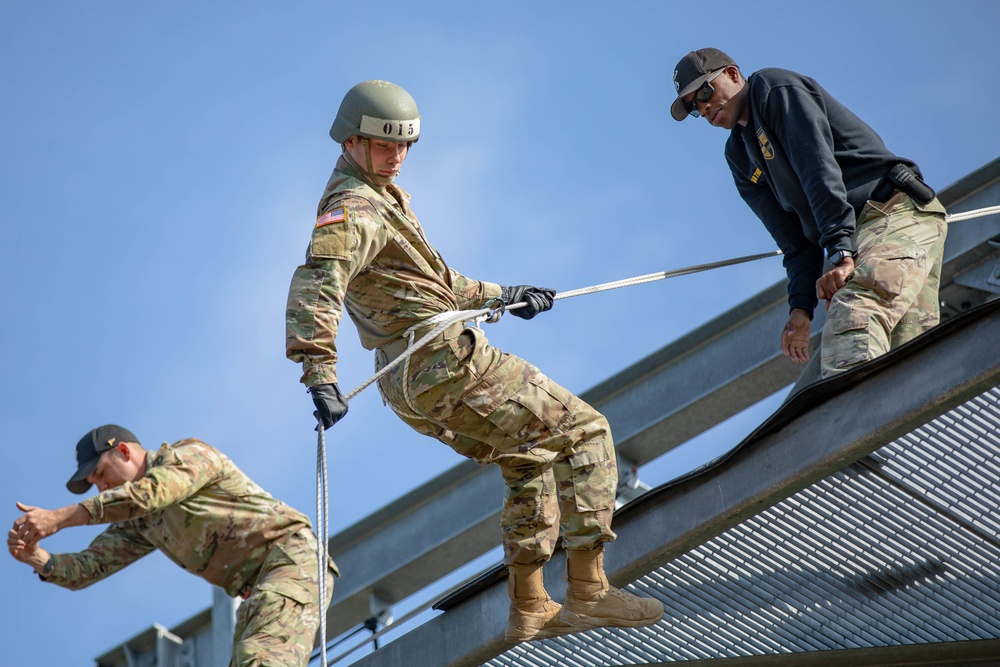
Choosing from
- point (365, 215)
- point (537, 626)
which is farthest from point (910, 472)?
point (365, 215)

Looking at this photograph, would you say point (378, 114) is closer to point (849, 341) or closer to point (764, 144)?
point (764, 144)

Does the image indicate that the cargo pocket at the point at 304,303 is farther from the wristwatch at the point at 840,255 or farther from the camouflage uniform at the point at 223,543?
the wristwatch at the point at 840,255

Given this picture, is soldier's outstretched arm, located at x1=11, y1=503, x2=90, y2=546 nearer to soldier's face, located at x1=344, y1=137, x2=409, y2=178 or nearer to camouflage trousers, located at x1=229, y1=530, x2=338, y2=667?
camouflage trousers, located at x1=229, y1=530, x2=338, y2=667

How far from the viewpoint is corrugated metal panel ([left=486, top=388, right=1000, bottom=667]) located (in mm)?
5566

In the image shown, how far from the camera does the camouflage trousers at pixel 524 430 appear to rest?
618 centimetres

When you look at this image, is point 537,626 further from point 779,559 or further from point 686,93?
point 686,93

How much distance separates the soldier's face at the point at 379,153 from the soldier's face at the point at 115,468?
191 cm

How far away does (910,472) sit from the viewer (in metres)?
5.61

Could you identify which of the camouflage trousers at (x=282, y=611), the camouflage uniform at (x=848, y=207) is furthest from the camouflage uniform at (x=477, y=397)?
the camouflage uniform at (x=848, y=207)

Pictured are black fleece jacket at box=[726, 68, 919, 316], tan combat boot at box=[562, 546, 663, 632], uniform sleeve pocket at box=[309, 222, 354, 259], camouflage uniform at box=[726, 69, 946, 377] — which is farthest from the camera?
black fleece jacket at box=[726, 68, 919, 316]

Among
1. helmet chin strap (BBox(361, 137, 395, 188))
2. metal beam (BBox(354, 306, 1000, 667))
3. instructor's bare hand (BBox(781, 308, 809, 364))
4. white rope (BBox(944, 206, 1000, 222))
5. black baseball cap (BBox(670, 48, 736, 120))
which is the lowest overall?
metal beam (BBox(354, 306, 1000, 667))

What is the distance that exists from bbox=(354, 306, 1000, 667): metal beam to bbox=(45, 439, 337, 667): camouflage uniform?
76cm

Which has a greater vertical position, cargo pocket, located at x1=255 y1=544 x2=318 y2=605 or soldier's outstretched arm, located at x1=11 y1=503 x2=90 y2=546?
soldier's outstretched arm, located at x1=11 y1=503 x2=90 y2=546

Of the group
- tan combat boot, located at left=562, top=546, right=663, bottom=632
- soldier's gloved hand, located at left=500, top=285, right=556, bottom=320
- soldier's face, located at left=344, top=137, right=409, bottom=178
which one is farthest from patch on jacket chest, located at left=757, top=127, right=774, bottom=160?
tan combat boot, located at left=562, top=546, right=663, bottom=632
